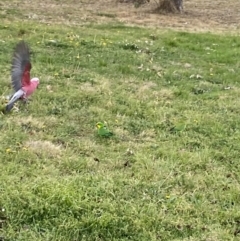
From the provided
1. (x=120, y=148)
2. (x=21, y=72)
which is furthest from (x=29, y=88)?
(x=120, y=148)

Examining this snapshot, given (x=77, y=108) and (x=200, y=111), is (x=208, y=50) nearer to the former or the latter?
(x=200, y=111)

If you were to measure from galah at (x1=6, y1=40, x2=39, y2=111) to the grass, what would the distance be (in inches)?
12.7

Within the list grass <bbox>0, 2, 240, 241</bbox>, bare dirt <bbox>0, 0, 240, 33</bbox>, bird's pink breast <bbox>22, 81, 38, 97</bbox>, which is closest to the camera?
grass <bbox>0, 2, 240, 241</bbox>

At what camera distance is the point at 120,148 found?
17.8 ft

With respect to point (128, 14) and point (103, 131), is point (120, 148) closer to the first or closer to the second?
point (103, 131)

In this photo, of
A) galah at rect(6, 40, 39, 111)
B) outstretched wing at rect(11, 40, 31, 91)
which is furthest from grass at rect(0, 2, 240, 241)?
outstretched wing at rect(11, 40, 31, 91)

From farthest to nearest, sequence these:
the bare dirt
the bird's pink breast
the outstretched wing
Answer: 1. the bare dirt
2. the bird's pink breast
3. the outstretched wing

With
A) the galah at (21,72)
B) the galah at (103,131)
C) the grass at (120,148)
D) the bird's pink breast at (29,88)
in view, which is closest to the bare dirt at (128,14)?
the grass at (120,148)

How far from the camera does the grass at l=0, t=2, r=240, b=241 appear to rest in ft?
13.1

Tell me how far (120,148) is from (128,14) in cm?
1029

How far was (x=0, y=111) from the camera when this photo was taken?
19.5 feet

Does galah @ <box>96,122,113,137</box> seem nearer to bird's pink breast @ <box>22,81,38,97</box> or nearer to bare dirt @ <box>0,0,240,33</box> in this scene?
bird's pink breast @ <box>22,81,38,97</box>

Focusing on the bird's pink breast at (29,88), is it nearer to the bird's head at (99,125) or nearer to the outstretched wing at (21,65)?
the outstretched wing at (21,65)

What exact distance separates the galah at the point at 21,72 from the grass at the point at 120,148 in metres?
0.32
